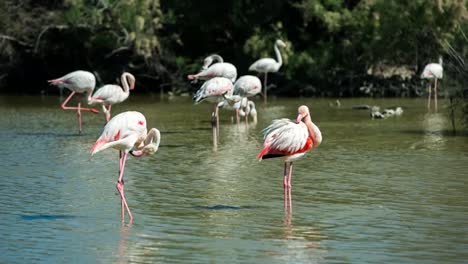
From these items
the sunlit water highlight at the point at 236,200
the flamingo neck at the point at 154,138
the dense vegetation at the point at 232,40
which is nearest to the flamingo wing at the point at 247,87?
the sunlit water highlight at the point at 236,200

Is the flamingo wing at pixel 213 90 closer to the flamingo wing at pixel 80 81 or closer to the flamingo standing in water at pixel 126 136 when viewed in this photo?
the flamingo wing at pixel 80 81

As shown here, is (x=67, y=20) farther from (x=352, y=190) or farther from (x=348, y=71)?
(x=352, y=190)

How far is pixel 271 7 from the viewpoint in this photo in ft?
89.3

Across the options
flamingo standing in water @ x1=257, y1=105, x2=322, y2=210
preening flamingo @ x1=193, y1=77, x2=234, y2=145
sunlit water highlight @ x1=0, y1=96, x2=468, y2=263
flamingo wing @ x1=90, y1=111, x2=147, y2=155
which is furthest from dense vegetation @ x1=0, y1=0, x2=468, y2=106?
flamingo wing @ x1=90, y1=111, x2=147, y2=155

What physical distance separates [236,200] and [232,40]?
1930 cm

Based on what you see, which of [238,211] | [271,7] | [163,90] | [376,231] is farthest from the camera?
[163,90]

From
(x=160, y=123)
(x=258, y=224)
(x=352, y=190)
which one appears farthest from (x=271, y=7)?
(x=258, y=224)

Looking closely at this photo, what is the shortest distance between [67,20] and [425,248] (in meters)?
21.3

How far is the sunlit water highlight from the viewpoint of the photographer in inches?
314

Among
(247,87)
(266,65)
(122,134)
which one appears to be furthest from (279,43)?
(122,134)

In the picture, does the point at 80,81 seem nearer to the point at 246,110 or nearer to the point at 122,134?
the point at 246,110

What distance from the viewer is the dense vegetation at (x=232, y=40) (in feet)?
84.5

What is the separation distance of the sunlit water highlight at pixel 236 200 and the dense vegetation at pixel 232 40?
8.41m

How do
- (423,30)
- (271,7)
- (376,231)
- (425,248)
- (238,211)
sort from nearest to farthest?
(425,248) < (376,231) < (238,211) < (423,30) < (271,7)
